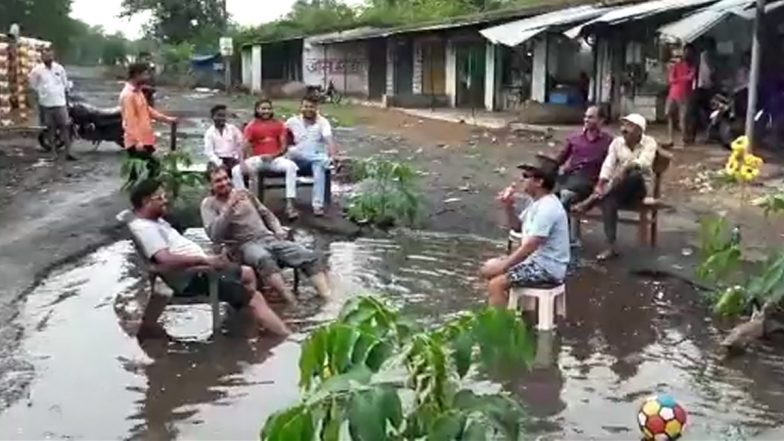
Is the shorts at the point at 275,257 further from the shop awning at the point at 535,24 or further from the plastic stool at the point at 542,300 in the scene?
the shop awning at the point at 535,24

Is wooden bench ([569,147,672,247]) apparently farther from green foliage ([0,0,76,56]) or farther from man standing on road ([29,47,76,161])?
green foliage ([0,0,76,56])

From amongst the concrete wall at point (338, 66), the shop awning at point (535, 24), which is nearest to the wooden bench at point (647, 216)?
the shop awning at point (535, 24)

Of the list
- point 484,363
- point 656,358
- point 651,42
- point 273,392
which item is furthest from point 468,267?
point 651,42

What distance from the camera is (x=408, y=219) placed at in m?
12.0

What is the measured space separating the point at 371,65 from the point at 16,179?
28046 millimetres

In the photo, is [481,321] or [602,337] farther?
[602,337]

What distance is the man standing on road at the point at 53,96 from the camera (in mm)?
17531

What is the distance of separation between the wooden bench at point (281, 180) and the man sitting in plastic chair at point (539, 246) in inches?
182

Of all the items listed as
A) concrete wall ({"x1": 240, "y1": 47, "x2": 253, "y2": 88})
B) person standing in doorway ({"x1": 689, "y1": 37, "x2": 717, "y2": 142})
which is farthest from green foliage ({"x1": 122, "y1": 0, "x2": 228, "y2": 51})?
person standing in doorway ({"x1": 689, "y1": 37, "x2": 717, "y2": 142})

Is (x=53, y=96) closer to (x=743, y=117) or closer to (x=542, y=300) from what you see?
(x=743, y=117)

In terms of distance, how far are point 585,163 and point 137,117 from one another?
490 cm

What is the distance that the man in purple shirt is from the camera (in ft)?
34.6

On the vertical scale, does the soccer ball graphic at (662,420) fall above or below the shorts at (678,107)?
below

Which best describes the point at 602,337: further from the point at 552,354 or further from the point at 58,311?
the point at 58,311
